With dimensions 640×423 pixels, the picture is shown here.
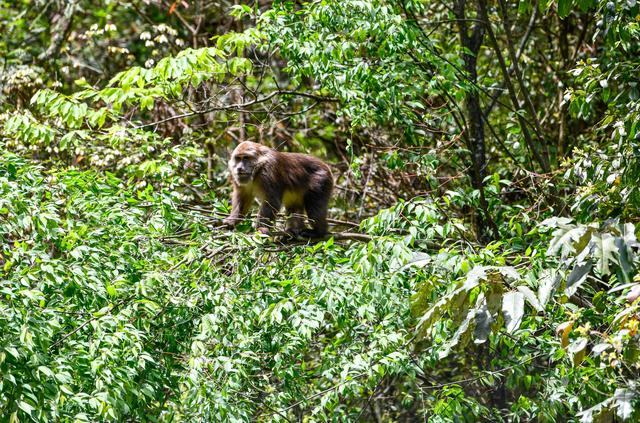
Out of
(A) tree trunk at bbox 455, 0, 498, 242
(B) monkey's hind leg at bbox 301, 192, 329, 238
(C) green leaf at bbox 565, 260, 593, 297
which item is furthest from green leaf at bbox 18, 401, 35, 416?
(A) tree trunk at bbox 455, 0, 498, 242

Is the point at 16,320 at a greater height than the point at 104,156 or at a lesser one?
greater

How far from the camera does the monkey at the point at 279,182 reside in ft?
29.1

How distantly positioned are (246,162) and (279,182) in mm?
388

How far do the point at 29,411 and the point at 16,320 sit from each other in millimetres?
722

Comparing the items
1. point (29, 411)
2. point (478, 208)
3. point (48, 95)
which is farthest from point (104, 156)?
point (29, 411)

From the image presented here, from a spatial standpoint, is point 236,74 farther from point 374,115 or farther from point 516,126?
point 516,126

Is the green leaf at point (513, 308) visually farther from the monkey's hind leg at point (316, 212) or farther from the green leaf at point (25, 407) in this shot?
the monkey's hind leg at point (316, 212)

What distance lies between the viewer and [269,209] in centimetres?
859

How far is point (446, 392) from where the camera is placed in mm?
6789

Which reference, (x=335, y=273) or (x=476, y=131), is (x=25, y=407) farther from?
(x=476, y=131)

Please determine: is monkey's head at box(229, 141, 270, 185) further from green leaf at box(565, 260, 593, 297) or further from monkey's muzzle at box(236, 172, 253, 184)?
green leaf at box(565, 260, 593, 297)

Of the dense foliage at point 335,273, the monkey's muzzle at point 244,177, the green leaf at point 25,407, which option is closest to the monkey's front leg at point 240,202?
the monkey's muzzle at point 244,177

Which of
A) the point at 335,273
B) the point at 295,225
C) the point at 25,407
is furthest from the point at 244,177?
the point at 25,407

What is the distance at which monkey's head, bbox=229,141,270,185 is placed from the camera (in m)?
8.87
